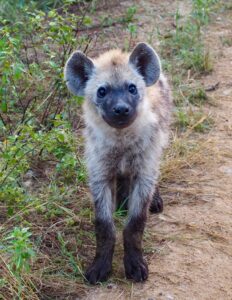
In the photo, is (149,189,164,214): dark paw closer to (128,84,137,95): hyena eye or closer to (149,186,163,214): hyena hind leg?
(149,186,163,214): hyena hind leg

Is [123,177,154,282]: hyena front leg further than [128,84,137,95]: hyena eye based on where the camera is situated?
No

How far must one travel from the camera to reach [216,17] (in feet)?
21.6

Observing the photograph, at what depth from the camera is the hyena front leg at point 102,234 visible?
330cm

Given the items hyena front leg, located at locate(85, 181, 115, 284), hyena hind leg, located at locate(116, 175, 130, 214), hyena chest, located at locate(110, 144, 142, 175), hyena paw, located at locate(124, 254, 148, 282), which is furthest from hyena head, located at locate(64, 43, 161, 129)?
hyena paw, located at locate(124, 254, 148, 282)

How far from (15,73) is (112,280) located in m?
1.29

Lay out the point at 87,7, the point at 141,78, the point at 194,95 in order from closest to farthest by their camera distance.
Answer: the point at 141,78 → the point at 194,95 → the point at 87,7

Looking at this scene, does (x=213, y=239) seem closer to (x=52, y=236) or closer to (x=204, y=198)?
(x=204, y=198)

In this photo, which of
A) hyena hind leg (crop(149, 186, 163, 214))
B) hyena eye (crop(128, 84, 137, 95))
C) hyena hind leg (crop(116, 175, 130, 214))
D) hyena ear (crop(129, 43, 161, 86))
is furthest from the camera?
hyena hind leg (crop(149, 186, 163, 214))

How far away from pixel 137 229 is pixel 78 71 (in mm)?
927

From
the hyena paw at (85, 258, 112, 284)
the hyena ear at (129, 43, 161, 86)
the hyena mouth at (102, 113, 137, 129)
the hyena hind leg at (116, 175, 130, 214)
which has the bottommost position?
the hyena paw at (85, 258, 112, 284)

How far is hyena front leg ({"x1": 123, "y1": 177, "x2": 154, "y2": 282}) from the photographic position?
130 inches

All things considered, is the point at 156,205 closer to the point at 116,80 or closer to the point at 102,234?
the point at 102,234

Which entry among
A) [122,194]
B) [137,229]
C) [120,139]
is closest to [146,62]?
[120,139]

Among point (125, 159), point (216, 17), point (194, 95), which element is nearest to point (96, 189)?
point (125, 159)
